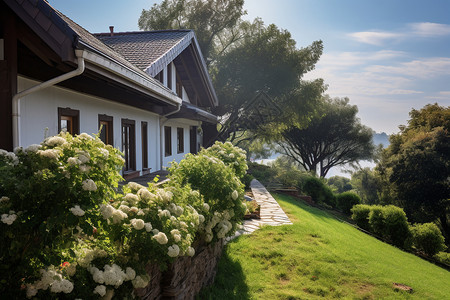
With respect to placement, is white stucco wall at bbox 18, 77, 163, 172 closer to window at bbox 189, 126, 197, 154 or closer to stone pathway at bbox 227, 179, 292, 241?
stone pathway at bbox 227, 179, 292, 241

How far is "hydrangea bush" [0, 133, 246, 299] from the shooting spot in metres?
2.34

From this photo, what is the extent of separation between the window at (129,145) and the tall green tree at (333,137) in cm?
2549

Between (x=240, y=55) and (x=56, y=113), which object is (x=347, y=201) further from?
(x=56, y=113)

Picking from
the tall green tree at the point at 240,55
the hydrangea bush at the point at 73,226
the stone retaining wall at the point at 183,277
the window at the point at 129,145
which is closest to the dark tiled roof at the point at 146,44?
the window at the point at 129,145

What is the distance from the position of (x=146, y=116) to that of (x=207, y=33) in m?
18.6

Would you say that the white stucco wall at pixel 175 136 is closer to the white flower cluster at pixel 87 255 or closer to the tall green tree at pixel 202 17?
the white flower cluster at pixel 87 255

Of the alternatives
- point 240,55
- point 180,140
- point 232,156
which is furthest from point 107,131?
point 240,55

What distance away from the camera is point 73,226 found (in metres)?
2.40

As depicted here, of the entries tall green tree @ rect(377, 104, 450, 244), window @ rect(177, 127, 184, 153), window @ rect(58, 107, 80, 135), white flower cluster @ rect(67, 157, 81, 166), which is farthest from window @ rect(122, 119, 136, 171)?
tall green tree @ rect(377, 104, 450, 244)

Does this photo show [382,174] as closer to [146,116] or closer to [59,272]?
[146,116]

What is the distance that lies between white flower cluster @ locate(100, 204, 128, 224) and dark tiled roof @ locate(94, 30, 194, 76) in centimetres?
779

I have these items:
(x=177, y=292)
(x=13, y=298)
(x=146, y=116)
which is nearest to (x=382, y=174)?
(x=146, y=116)

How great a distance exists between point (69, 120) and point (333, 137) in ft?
106

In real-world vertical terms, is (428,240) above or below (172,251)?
below
